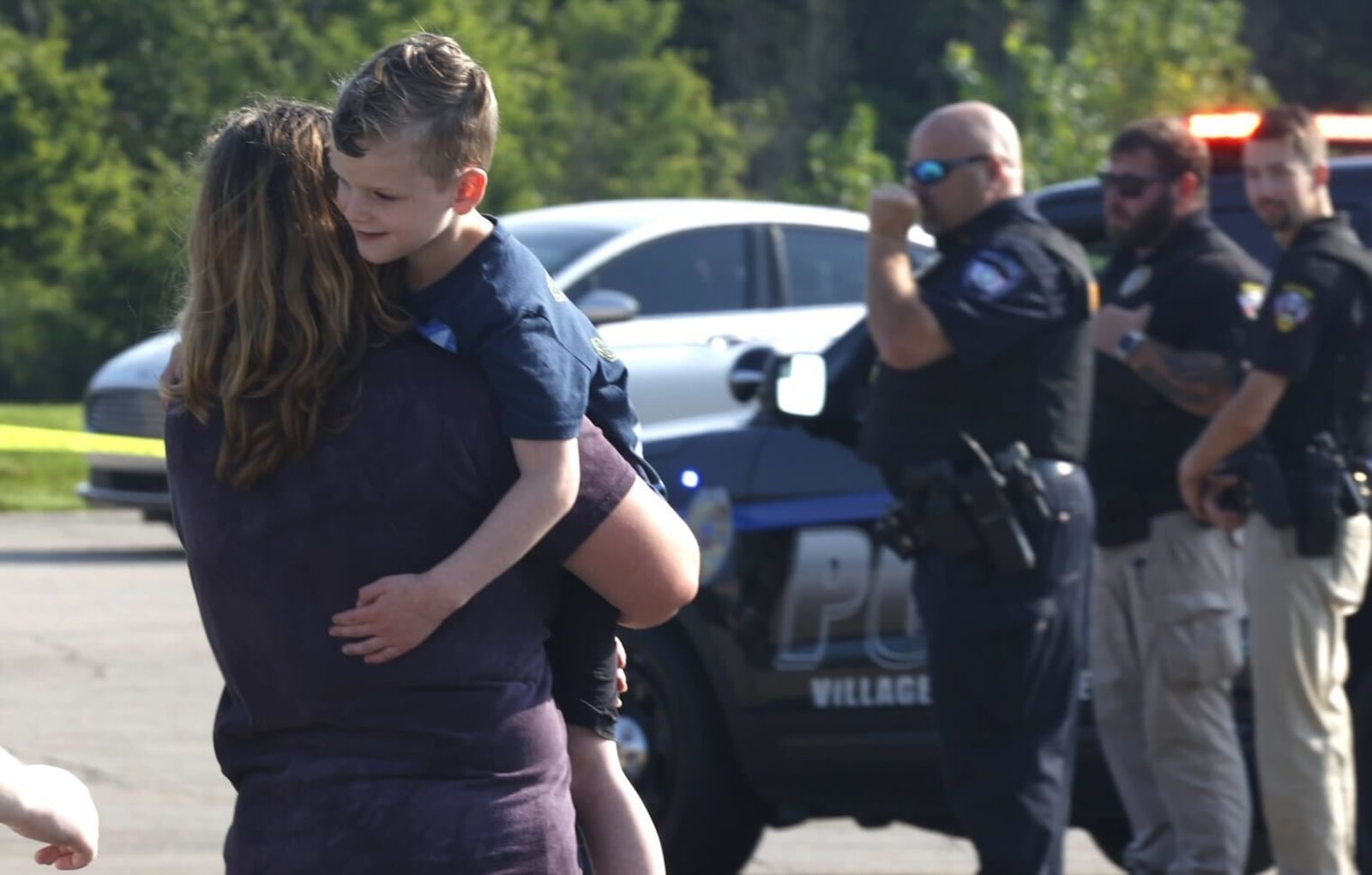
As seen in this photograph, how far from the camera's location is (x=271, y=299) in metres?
2.40

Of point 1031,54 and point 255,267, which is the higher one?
point 255,267

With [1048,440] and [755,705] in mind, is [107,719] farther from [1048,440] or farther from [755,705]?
[1048,440]

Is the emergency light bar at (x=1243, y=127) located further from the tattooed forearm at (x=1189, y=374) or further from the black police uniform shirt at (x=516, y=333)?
the black police uniform shirt at (x=516, y=333)

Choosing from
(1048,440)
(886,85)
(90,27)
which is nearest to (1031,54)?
(90,27)

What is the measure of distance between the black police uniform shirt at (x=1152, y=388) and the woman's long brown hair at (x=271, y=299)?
3.31m

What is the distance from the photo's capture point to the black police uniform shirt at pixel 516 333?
241 cm

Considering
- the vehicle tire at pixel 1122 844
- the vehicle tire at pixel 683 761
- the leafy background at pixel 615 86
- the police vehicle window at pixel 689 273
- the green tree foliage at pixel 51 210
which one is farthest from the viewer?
the green tree foliage at pixel 51 210

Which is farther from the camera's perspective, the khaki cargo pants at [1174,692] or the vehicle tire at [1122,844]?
the vehicle tire at [1122,844]

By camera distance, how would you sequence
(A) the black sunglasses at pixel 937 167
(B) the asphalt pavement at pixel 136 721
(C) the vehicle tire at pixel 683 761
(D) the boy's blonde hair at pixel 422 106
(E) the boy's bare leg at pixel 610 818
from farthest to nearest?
(B) the asphalt pavement at pixel 136 721
(C) the vehicle tire at pixel 683 761
(A) the black sunglasses at pixel 937 167
(E) the boy's bare leg at pixel 610 818
(D) the boy's blonde hair at pixel 422 106

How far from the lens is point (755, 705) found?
5730 millimetres

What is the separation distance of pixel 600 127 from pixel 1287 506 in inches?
1833

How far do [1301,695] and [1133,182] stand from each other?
1.29 meters

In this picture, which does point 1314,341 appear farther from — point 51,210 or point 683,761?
point 51,210

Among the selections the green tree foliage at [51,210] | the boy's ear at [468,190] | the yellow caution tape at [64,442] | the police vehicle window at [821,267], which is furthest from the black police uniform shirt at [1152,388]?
the green tree foliage at [51,210]
